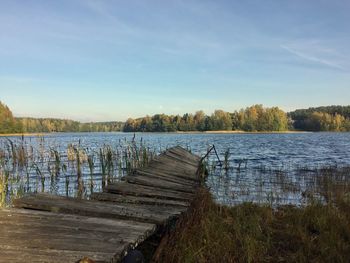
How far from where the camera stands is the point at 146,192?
328 inches

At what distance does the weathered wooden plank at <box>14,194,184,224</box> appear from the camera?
570 cm

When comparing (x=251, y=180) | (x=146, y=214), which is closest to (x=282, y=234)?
(x=146, y=214)

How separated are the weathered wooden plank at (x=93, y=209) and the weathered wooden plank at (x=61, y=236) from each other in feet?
1.55

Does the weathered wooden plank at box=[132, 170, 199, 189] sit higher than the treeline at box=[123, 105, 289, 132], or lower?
lower

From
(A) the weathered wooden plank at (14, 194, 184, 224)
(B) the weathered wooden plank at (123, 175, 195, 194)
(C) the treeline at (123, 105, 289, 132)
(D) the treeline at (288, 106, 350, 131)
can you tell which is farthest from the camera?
(D) the treeline at (288, 106, 350, 131)

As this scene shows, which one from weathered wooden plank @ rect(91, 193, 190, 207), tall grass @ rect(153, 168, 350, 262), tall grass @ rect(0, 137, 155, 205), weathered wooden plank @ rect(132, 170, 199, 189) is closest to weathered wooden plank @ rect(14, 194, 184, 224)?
tall grass @ rect(153, 168, 350, 262)

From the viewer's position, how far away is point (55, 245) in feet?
12.7

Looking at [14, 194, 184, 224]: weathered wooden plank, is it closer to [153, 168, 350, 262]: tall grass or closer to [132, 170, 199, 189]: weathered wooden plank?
[153, 168, 350, 262]: tall grass

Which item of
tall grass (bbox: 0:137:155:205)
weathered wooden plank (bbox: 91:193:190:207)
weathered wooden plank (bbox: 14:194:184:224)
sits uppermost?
weathered wooden plank (bbox: 14:194:184:224)

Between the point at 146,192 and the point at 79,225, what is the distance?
364 centimetres

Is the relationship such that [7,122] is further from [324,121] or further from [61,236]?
[324,121]

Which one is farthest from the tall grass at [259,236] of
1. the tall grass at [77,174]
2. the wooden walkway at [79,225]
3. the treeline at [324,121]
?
the treeline at [324,121]

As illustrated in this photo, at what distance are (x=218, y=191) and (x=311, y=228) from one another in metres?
7.13

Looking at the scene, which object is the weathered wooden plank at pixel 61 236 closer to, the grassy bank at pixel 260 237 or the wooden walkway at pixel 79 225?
the wooden walkway at pixel 79 225
